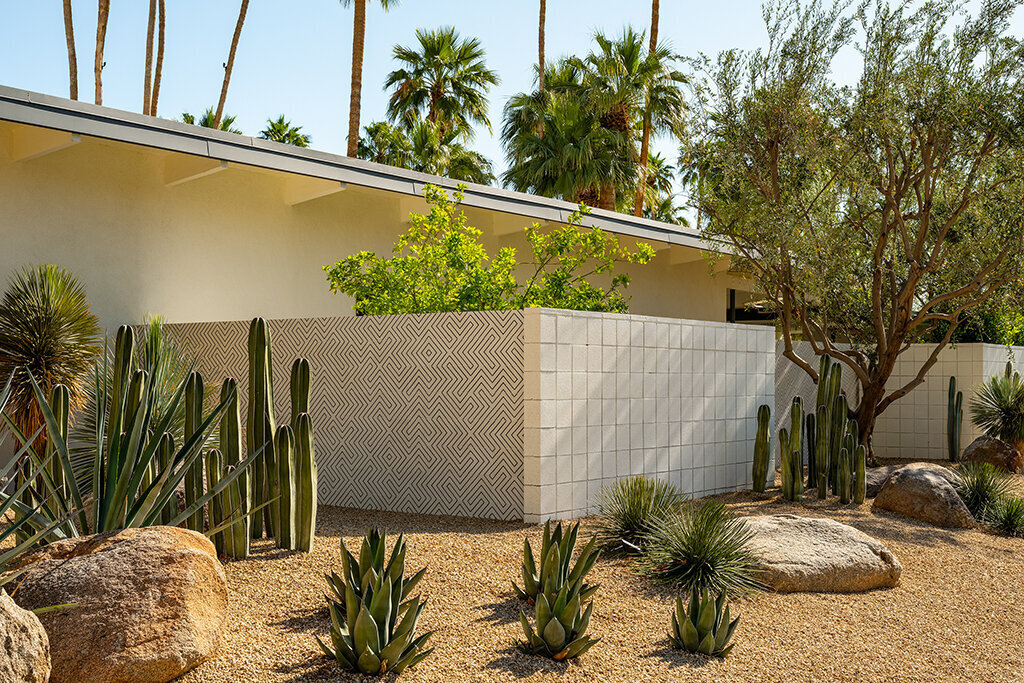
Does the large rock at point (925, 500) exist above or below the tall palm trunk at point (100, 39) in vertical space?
below

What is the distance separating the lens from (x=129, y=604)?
164 inches

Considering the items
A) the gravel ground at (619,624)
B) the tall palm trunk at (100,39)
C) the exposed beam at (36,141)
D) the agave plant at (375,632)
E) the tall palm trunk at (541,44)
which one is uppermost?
the tall palm trunk at (541,44)

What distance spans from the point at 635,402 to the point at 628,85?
13961 mm

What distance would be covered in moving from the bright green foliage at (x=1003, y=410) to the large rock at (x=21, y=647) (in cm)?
1397

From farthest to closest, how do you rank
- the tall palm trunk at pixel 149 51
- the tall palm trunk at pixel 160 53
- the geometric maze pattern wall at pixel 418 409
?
the tall palm trunk at pixel 160 53
the tall palm trunk at pixel 149 51
the geometric maze pattern wall at pixel 418 409

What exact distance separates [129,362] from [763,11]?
31.4 feet

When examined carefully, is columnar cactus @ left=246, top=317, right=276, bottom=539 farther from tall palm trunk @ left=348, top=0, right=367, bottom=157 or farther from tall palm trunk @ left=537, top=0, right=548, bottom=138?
tall palm trunk @ left=537, top=0, right=548, bottom=138

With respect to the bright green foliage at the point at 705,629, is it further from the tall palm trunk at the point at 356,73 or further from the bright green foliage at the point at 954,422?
the tall palm trunk at the point at 356,73

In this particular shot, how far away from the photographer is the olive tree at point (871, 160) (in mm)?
11219

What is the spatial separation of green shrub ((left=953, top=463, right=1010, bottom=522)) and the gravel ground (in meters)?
2.24

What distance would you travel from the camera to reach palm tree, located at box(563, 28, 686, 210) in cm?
2148

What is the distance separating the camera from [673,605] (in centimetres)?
604

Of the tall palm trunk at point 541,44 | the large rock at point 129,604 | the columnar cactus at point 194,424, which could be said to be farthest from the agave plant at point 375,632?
the tall palm trunk at point 541,44

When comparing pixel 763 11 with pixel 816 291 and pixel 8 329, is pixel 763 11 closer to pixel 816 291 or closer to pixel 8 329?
pixel 816 291
